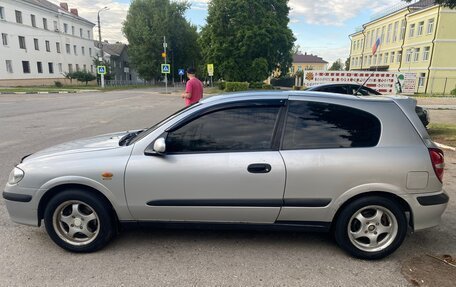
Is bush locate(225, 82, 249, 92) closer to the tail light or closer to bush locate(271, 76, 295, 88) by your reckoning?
the tail light

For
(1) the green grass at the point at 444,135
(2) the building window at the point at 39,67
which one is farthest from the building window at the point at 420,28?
(2) the building window at the point at 39,67

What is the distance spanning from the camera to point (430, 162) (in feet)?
9.78

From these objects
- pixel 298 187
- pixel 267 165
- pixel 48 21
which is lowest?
pixel 298 187

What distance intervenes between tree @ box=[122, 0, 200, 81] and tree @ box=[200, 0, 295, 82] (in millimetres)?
17878

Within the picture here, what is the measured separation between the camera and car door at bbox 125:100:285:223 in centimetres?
297

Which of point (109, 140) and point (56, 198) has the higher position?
point (109, 140)

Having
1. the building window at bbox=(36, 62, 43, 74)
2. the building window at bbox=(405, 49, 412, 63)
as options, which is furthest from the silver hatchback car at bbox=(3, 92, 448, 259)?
the building window at bbox=(36, 62, 43, 74)

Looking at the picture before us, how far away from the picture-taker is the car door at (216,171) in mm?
2975

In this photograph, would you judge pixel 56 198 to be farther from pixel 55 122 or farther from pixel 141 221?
pixel 55 122

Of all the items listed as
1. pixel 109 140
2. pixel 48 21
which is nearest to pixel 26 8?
pixel 48 21

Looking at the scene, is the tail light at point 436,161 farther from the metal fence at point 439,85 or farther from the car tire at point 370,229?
the metal fence at point 439,85

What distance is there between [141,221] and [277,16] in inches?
1536

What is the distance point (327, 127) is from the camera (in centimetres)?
309

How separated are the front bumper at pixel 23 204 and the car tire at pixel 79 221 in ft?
0.44
